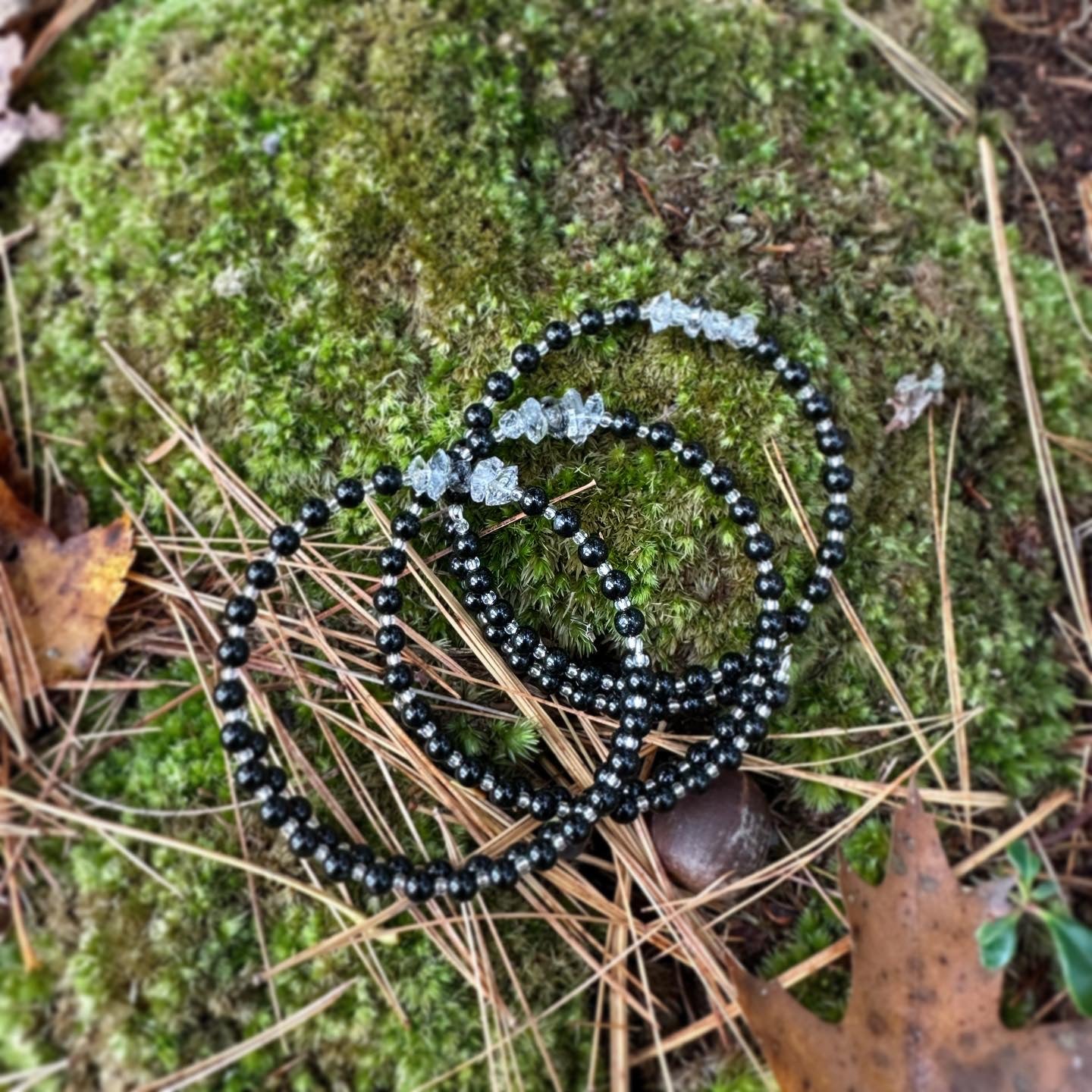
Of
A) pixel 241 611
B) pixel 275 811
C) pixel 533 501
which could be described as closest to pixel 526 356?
pixel 533 501

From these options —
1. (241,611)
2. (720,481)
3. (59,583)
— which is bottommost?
(720,481)

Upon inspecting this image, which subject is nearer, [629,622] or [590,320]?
[629,622]

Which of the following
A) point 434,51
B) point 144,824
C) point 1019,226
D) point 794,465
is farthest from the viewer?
point 1019,226

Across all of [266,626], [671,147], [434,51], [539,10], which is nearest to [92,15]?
[434,51]

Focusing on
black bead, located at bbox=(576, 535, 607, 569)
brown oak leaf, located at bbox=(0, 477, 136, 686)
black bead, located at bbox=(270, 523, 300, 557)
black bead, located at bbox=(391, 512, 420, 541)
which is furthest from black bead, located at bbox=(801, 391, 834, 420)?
brown oak leaf, located at bbox=(0, 477, 136, 686)

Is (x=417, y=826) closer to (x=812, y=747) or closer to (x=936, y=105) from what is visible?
(x=812, y=747)

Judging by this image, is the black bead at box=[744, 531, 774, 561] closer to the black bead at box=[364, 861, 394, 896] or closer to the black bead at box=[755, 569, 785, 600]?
the black bead at box=[755, 569, 785, 600]

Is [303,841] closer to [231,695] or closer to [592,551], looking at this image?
[231,695]
